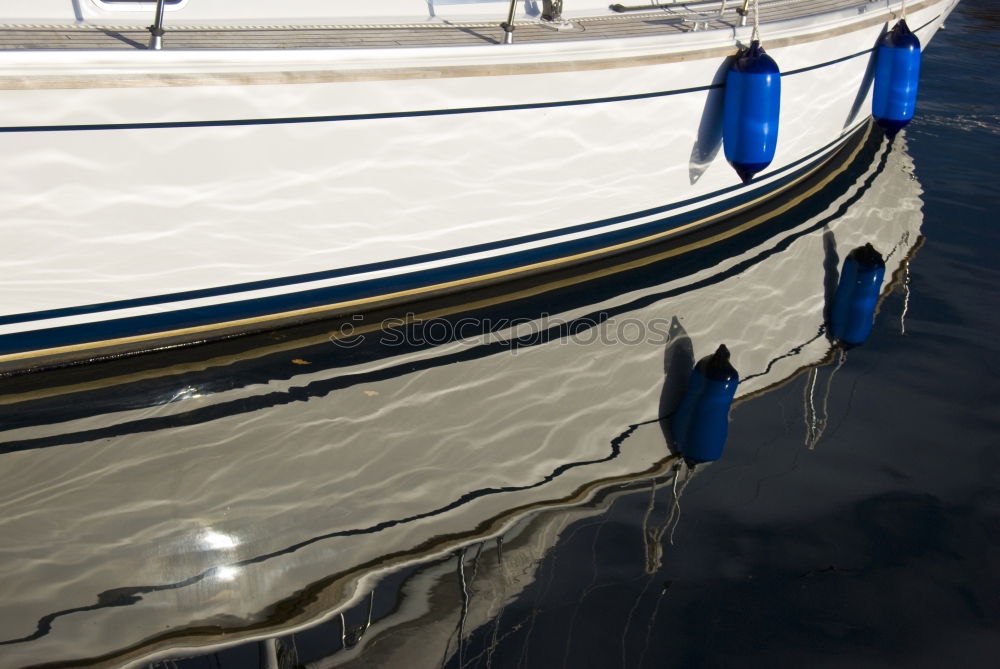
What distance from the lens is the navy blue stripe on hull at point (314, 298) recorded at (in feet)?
12.6

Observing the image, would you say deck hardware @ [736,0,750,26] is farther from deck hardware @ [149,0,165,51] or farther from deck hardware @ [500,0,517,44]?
deck hardware @ [149,0,165,51]

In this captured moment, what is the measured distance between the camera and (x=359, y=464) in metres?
3.58

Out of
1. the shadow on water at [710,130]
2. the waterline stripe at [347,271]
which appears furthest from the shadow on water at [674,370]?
the shadow on water at [710,130]

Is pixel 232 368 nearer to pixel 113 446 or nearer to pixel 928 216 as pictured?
pixel 113 446

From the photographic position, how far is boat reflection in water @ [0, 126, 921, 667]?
2.88 metres

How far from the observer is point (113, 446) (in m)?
3.57

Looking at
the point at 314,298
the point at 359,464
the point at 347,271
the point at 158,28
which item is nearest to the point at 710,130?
the point at 347,271

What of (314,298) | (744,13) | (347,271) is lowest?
(314,298)

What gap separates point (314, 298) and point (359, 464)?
3.28ft

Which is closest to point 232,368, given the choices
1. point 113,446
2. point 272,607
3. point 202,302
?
point 202,302

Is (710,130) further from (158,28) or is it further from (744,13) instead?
(158,28)

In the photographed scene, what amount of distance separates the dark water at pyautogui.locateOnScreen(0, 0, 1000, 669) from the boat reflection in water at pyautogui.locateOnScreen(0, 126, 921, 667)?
2 centimetres

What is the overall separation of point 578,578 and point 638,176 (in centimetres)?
240

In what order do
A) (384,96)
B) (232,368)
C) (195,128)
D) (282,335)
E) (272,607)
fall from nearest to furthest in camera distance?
(272,607)
(195,128)
(384,96)
(232,368)
(282,335)
